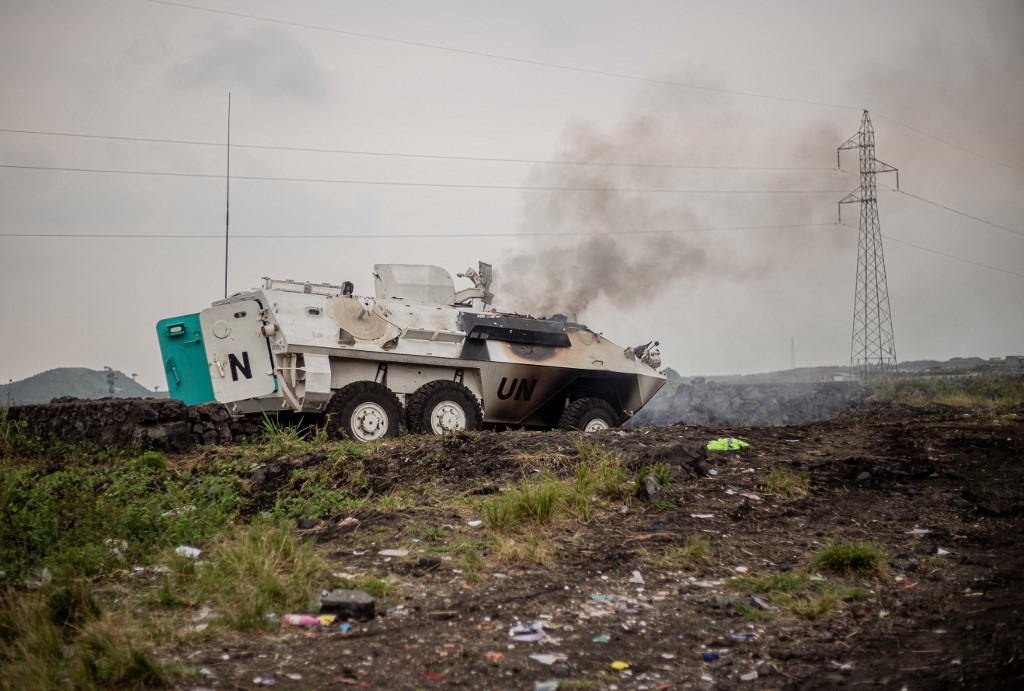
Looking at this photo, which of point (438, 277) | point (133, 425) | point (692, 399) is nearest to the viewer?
point (133, 425)

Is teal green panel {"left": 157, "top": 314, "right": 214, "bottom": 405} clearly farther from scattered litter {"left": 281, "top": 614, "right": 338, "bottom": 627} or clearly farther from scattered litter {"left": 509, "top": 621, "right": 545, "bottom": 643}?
scattered litter {"left": 509, "top": 621, "right": 545, "bottom": 643}

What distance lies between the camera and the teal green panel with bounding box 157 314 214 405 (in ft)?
38.1

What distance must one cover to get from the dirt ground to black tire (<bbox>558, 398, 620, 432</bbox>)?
3.76m

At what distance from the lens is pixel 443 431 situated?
11.9m

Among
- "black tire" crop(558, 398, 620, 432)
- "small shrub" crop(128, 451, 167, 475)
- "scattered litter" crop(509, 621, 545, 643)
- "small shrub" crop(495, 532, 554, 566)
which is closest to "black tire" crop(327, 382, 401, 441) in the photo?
"small shrub" crop(128, 451, 167, 475)

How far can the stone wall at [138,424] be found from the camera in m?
10.3

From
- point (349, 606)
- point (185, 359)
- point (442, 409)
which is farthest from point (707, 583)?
point (185, 359)

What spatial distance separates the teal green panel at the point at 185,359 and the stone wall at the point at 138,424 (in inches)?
28.3

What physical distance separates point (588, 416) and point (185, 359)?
5708 mm

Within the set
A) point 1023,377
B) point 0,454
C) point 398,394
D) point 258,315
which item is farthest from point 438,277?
point 1023,377

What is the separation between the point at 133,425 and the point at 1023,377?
81.0ft

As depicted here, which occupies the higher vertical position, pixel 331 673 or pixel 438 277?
pixel 438 277

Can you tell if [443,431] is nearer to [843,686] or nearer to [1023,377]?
[843,686]

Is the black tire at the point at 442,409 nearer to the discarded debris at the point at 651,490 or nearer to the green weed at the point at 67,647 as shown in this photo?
the discarded debris at the point at 651,490
